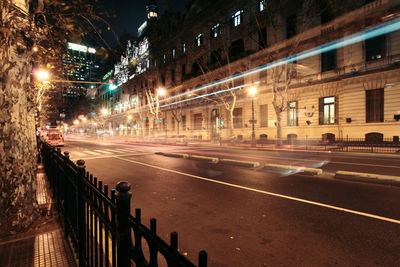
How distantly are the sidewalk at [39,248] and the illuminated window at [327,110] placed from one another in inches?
982

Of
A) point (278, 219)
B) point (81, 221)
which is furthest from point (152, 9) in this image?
point (81, 221)

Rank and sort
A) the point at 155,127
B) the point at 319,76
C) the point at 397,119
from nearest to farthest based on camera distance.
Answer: the point at 397,119 → the point at 319,76 → the point at 155,127

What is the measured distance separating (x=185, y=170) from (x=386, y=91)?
767 inches

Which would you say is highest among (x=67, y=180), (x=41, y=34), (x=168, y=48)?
(x=168, y=48)

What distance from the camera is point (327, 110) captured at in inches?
910

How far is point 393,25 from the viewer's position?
1848cm

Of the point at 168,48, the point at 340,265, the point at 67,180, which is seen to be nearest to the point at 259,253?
the point at 340,265

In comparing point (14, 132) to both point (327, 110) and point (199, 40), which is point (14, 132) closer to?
point (327, 110)

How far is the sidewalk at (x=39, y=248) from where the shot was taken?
3.04m

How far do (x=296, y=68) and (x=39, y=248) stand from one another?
27.7 metres

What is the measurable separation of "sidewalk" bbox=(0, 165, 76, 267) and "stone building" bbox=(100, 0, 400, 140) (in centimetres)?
1133

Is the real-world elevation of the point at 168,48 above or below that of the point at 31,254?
above

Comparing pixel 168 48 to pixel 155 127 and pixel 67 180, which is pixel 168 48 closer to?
pixel 155 127

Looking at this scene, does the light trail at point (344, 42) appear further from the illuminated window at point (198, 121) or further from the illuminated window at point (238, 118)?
the illuminated window at point (198, 121)
